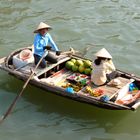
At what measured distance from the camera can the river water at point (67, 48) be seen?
9281mm

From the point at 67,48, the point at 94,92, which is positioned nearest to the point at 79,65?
the point at 94,92

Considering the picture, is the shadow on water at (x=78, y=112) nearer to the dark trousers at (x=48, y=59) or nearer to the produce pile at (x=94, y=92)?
the produce pile at (x=94, y=92)

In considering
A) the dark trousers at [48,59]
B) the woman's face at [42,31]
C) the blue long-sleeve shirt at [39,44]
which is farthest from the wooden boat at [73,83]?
the woman's face at [42,31]

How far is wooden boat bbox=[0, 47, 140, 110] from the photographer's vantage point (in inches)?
356

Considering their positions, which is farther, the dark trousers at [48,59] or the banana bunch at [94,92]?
the dark trousers at [48,59]

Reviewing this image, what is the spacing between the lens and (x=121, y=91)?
9.42 m

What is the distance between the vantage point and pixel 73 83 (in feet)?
32.9

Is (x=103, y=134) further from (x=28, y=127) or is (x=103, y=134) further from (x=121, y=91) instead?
(x=28, y=127)

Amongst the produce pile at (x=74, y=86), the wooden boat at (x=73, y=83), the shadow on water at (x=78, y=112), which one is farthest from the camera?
the produce pile at (x=74, y=86)

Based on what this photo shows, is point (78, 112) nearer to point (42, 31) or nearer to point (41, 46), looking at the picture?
point (41, 46)

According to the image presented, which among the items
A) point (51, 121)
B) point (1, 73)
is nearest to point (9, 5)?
point (1, 73)

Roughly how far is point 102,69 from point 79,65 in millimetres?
975

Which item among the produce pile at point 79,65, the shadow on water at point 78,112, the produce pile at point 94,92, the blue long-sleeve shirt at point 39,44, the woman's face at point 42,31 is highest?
the woman's face at point 42,31

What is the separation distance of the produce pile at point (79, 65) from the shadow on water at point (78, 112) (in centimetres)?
83
